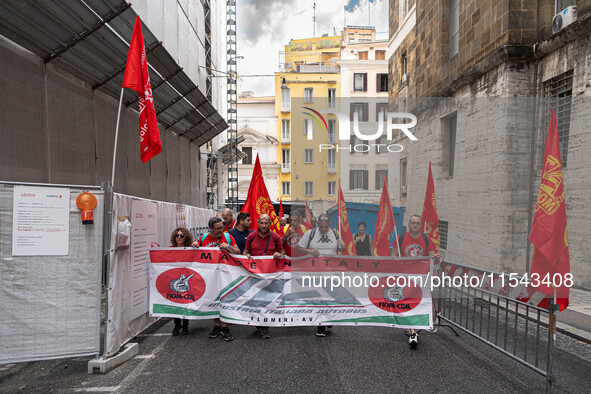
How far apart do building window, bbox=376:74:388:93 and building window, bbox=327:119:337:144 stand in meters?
34.9

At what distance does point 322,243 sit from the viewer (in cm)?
630

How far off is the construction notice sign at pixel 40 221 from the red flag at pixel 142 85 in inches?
49.5

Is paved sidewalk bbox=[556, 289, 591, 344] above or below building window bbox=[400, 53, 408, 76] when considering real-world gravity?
below

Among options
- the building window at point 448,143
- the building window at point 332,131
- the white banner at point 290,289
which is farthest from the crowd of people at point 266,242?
the building window at point 448,143

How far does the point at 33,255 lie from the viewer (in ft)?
13.7

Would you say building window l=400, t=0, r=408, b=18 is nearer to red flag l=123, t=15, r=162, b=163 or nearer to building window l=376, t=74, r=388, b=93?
red flag l=123, t=15, r=162, b=163

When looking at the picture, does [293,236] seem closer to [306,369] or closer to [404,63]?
[306,369]

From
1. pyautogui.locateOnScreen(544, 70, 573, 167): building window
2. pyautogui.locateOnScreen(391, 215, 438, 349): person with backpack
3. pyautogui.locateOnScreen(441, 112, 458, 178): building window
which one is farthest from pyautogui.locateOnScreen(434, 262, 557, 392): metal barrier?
pyautogui.locateOnScreen(441, 112, 458, 178): building window

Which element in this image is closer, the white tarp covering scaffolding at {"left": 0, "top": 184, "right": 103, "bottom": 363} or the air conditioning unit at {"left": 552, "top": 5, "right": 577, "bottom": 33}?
the white tarp covering scaffolding at {"left": 0, "top": 184, "right": 103, "bottom": 363}

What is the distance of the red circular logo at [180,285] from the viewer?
18.7 feet

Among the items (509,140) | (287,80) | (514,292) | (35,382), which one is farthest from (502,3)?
(287,80)

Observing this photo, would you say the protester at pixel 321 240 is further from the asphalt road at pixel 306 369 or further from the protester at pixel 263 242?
the asphalt road at pixel 306 369

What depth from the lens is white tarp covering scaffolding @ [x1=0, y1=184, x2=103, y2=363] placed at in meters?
4.07

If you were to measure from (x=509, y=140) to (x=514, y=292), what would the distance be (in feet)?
19.8
